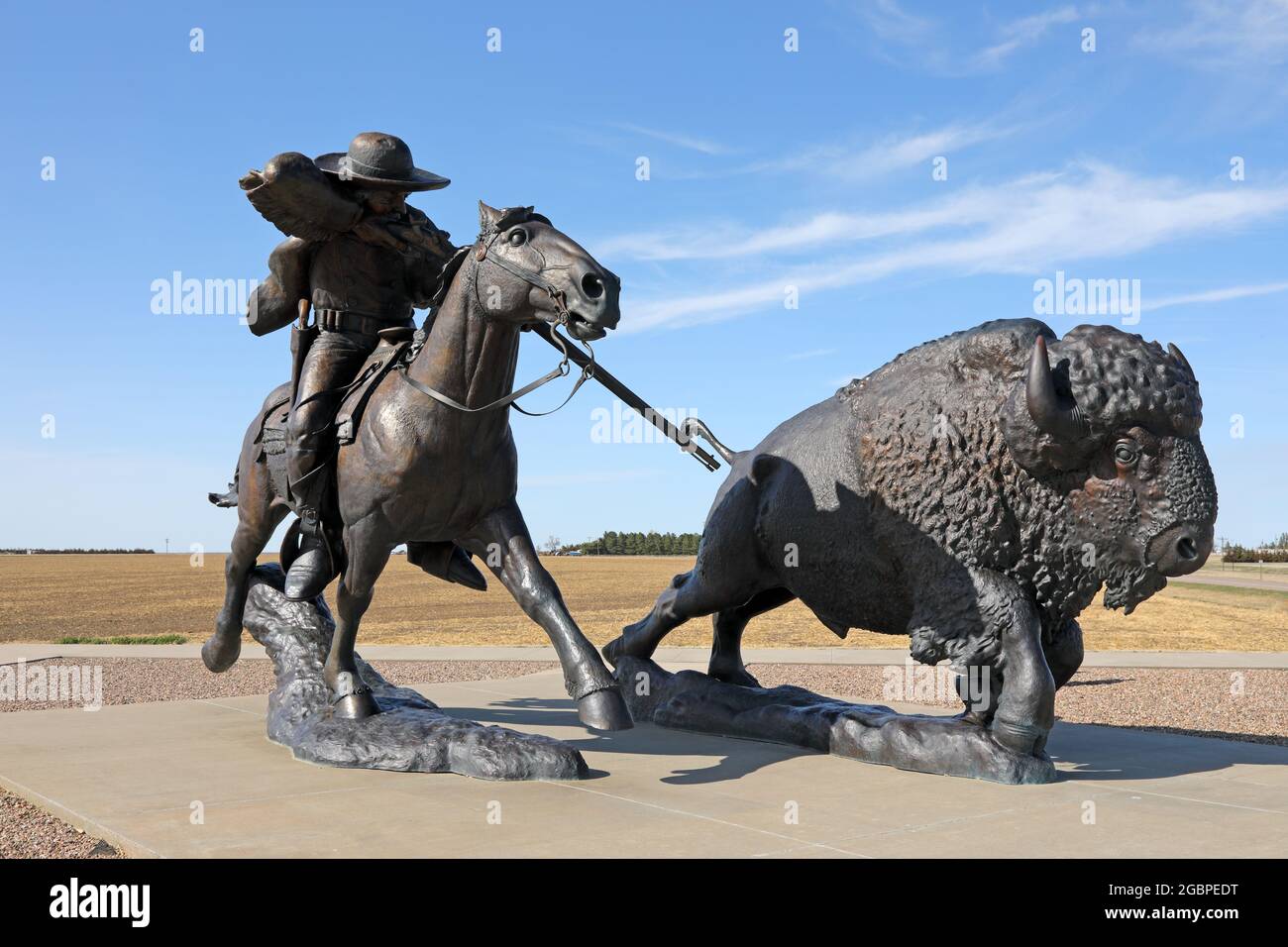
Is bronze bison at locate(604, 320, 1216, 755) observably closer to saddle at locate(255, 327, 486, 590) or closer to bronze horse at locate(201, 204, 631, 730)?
bronze horse at locate(201, 204, 631, 730)

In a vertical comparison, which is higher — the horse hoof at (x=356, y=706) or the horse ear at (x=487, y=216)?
the horse ear at (x=487, y=216)

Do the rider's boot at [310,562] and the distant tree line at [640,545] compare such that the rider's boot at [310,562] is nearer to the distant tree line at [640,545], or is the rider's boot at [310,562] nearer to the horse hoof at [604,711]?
the horse hoof at [604,711]

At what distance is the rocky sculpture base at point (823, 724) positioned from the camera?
17.9 feet

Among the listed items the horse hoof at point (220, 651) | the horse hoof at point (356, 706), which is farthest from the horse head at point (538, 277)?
the horse hoof at point (220, 651)

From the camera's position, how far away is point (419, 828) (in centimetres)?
452

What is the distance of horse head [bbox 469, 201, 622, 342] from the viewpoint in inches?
193

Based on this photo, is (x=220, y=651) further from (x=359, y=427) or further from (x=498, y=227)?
(x=498, y=227)

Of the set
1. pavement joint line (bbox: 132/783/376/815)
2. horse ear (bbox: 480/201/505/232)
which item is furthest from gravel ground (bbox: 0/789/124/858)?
horse ear (bbox: 480/201/505/232)

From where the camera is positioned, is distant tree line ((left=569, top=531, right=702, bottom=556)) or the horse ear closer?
the horse ear

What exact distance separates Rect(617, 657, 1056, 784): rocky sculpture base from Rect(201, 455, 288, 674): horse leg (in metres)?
2.42

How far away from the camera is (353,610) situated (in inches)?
235

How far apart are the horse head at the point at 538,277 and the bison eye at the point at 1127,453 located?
2.46 m

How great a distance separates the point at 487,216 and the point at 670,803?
283 centimetres
